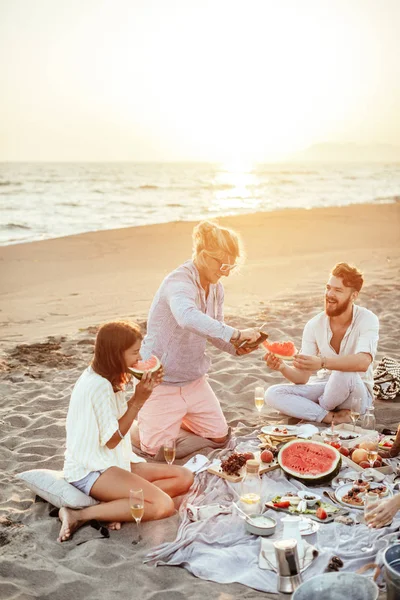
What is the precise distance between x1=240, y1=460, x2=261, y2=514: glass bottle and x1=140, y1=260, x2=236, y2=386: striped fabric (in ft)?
4.13

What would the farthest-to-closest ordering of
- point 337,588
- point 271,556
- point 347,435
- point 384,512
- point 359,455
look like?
point 347,435 → point 359,455 → point 271,556 → point 384,512 → point 337,588

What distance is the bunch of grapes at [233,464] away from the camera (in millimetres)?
5195

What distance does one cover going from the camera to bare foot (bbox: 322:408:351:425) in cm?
630

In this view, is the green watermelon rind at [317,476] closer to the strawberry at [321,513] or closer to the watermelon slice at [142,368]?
the strawberry at [321,513]

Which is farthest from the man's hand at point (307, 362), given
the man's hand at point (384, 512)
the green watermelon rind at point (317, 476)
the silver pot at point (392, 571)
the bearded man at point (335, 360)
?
the silver pot at point (392, 571)

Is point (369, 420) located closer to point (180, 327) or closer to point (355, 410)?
point (355, 410)

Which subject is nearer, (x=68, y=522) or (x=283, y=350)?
(x=68, y=522)

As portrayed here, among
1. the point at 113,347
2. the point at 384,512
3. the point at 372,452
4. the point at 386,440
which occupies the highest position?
the point at 113,347

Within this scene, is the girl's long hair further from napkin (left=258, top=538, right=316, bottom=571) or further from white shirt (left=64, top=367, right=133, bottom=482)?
napkin (left=258, top=538, right=316, bottom=571)

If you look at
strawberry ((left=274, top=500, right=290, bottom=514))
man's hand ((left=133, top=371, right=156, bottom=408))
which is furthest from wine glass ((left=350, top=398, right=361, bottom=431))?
man's hand ((left=133, top=371, right=156, bottom=408))

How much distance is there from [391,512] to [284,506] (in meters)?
0.92

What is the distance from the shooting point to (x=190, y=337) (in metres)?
5.91

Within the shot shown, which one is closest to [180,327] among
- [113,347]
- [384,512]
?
[113,347]

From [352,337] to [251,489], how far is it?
219 centimetres
